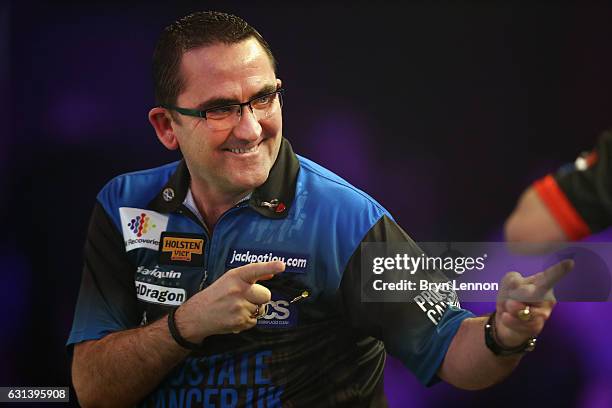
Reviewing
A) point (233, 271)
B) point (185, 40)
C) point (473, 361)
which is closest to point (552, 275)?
point (473, 361)

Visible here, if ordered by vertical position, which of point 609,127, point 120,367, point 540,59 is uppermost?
point 540,59

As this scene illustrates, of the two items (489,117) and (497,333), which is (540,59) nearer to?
(489,117)

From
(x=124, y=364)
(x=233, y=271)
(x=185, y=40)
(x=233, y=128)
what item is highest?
(x=185, y=40)

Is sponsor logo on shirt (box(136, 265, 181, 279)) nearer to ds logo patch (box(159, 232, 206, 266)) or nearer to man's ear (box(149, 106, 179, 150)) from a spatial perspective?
ds logo patch (box(159, 232, 206, 266))

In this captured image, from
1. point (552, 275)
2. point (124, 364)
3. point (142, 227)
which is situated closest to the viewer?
point (552, 275)

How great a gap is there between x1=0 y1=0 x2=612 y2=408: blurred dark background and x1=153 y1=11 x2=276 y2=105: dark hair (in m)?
0.18

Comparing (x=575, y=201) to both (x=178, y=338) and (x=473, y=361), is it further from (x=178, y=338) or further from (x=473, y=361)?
(x=178, y=338)

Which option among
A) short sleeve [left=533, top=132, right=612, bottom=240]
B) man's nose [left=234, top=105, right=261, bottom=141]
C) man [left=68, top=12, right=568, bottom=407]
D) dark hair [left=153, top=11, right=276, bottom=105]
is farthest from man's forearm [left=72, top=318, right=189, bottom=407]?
short sleeve [left=533, top=132, right=612, bottom=240]

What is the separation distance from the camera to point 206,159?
7.81 feet

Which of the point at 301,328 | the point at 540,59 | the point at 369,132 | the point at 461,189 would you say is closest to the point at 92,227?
the point at 301,328

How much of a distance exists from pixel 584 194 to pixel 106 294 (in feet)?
4.81

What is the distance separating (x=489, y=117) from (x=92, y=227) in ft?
4.14

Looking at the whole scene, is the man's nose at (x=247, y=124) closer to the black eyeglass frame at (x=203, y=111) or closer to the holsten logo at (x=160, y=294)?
the black eyeglass frame at (x=203, y=111)

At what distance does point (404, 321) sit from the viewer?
7.40 feet
